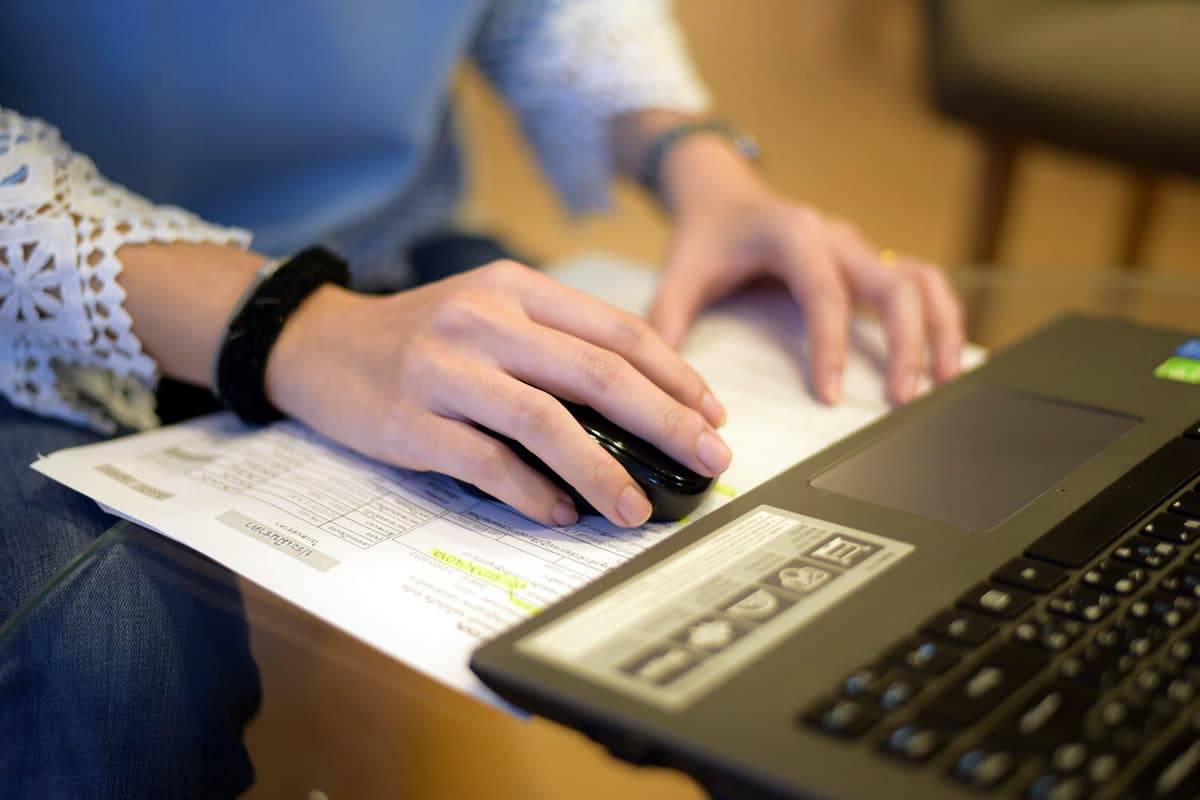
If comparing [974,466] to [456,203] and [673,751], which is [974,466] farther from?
[456,203]

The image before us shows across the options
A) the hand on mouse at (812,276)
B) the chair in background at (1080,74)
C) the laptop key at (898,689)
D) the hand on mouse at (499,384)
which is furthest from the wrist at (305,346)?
the chair in background at (1080,74)

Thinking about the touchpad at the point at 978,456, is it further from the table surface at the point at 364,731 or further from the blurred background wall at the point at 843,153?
the blurred background wall at the point at 843,153

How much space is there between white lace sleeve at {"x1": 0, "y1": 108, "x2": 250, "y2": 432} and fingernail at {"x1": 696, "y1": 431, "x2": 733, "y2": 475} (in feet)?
0.98

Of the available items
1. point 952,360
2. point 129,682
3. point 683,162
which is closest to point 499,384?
point 129,682

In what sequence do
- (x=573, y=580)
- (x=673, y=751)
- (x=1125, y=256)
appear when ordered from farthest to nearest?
1. (x=1125, y=256)
2. (x=573, y=580)
3. (x=673, y=751)

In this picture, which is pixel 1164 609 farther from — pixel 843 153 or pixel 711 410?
pixel 843 153

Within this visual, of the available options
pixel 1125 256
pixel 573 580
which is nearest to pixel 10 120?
pixel 573 580

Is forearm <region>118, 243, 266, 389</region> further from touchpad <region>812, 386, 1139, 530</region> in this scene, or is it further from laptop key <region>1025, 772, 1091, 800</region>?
laptop key <region>1025, 772, 1091, 800</region>

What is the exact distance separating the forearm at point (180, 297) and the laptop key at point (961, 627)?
1.27ft

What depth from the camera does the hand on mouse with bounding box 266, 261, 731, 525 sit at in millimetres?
477

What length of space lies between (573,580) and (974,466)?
7.6 inches

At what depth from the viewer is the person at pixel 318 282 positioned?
47cm

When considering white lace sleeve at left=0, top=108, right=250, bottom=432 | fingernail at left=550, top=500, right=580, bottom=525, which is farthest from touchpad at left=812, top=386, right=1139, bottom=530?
white lace sleeve at left=0, top=108, right=250, bottom=432

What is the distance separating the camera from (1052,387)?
1.90 ft
